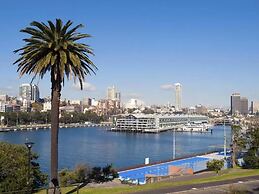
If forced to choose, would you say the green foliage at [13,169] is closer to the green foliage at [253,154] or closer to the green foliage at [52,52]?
the green foliage at [52,52]

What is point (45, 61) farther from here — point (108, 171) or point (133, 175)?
point (133, 175)

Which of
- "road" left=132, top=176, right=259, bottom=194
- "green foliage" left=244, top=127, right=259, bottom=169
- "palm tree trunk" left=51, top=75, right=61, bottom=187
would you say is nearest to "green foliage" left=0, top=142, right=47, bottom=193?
"palm tree trunk" left=51, top=75, right=61, bottom=187

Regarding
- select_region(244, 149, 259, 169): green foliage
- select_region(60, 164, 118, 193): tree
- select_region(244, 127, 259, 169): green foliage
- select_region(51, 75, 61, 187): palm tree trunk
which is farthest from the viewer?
select_region(244, 127, 259, 169): green foliage

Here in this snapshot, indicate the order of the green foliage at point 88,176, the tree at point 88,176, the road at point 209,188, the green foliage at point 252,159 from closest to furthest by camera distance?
the road at point 209,188
the tree at point 88,176
the green foliage at point 88,176
the green foliage at point 252,159

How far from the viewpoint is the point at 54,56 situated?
20.4 meters

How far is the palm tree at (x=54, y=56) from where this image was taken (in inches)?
803

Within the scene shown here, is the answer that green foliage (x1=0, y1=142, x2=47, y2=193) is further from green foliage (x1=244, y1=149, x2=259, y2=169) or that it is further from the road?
green foliage (x1=244, y1=149, x2=259, y2=169)

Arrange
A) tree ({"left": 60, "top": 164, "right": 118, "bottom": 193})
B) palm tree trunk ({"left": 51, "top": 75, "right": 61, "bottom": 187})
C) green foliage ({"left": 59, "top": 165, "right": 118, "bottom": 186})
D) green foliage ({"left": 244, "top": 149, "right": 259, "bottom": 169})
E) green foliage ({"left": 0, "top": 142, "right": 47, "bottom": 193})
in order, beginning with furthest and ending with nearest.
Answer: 1. green foliage ({"left": 244, "top": 149, "right": 259, "bottom": 169})
2. green foliage ({"left": 59, "top": 165, "right": 118, "bottom": 186})
3. tree ({"left": 60, "top": 164, "right": 118, "bottom": 193})
4. green foliage ({"left": 0, "top": 142, "right": 47, "bottom": 193})
5. palm tree trunk ({"left": 51, "top": 75, "right": 61, "bottom": 187})

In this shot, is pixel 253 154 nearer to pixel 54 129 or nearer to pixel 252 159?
pixel 252 159

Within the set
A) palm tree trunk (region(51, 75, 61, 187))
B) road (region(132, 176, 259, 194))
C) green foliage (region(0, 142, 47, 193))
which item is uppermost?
palm tree trunk (region(51, 75, 61, 187))

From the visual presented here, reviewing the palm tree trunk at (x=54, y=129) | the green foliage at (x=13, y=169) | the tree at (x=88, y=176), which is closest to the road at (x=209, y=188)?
the palm tree trunk at (x=54, y=129)

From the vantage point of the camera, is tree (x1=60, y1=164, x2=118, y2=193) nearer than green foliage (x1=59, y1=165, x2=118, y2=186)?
Yes

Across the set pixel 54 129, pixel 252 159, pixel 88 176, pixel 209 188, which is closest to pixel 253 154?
pixel 252 159

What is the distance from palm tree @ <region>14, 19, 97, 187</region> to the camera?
20406mm
